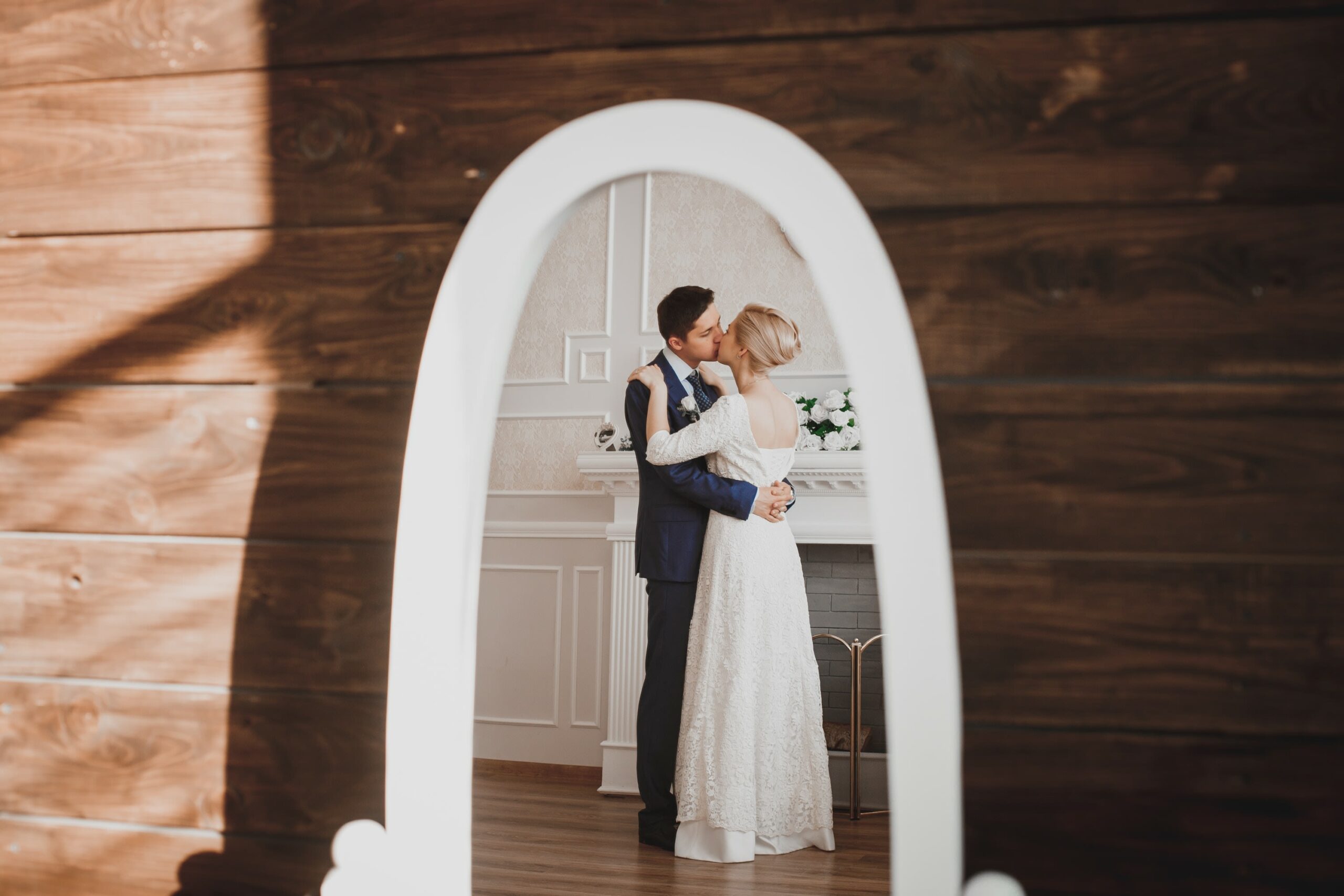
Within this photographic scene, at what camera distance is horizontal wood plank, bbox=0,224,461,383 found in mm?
1303

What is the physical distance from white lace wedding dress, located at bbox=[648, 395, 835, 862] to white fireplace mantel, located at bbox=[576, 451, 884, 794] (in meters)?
0.53

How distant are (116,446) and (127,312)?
0.19 meters

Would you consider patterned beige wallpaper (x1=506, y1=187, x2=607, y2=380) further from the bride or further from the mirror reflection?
the bride

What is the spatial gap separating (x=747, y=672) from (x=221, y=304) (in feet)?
5.63

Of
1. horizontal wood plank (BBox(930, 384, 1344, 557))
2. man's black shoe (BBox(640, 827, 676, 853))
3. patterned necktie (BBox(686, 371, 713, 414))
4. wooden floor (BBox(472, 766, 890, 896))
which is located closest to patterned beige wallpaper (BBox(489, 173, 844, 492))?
patterned necktie (BBox(686, 371, 713, 414))

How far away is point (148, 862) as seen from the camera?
1362 millimetres

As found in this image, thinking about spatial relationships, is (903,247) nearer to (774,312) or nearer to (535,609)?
(774,312)

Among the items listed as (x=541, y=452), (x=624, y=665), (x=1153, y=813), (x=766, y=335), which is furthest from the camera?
(x=541, y=452)

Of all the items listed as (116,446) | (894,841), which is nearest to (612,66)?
(116,446)

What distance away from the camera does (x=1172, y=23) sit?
1.14 m

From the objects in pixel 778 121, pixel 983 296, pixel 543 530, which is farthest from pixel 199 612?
pixel 543 530

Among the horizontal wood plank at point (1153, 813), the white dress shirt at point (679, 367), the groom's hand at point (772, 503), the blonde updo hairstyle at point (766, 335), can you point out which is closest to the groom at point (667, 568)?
the groom's hand at point (772, 503)

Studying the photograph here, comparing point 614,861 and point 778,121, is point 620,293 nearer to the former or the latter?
point 614,861

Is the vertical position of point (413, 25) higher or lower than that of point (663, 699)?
higher
